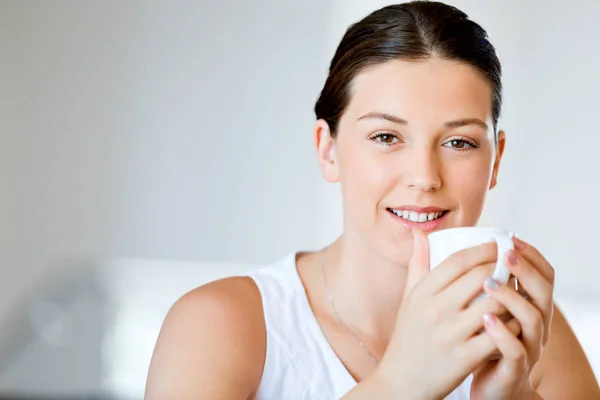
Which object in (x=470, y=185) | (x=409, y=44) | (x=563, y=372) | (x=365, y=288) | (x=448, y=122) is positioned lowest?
(x=563, y=372)

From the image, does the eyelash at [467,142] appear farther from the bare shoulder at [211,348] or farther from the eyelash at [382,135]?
the bare shoulder at [211,348]

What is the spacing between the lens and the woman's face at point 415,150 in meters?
1.38

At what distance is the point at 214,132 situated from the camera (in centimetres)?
401

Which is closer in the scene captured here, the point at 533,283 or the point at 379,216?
the point at 533,283

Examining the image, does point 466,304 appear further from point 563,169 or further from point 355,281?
point 563,169

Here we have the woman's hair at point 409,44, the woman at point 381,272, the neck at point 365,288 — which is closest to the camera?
the woman at point 381,272

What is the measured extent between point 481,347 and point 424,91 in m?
0.49

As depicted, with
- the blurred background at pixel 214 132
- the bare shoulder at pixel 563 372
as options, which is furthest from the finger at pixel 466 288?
the blurred background at pixel 214 132

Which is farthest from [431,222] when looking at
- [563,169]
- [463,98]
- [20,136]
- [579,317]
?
[20,136]

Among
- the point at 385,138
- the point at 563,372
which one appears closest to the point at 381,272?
the point at 385,138

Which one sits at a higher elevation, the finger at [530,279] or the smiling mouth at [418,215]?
the smiling mouth at [418,215]

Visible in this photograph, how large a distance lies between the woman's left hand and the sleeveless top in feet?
1.24

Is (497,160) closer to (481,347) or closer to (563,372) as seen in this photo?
(563,372)

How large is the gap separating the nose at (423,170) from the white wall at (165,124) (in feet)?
8.63
